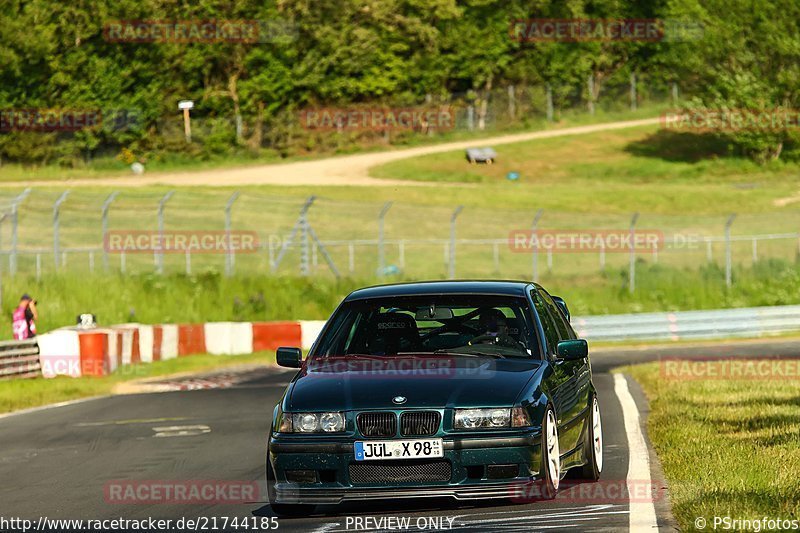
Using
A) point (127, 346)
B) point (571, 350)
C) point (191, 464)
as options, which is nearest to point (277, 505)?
point (571, 350)

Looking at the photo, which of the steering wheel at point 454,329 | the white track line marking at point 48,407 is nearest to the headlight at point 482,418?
the steering wheel at point 454,329

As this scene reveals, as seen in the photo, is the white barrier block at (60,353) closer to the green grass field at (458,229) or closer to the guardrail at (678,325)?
the green grass field at (458,229)

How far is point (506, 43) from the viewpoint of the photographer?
86.9m

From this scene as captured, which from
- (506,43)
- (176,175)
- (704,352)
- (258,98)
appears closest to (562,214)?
(176,175)

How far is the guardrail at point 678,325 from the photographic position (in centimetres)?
3297

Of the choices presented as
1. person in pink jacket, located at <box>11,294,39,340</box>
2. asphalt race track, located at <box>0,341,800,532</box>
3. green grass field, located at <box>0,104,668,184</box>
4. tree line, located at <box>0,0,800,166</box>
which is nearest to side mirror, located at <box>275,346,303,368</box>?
asphalt race track, located at <box>0,341,800,532</box>

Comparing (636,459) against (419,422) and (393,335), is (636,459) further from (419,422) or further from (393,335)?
(419,422)

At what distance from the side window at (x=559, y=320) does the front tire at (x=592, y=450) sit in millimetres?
508

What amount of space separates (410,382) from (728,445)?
3.62 meters

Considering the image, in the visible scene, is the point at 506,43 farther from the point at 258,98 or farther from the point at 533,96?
the point at 258,98

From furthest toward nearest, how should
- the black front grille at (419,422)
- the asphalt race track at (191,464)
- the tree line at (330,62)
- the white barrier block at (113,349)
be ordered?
the tree line at (330,62) < the white barrier block at (113,349) < the asphalt race track at (191,464) < the black front grille at (419,422)

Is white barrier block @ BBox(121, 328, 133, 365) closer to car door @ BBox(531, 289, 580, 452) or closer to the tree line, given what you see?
car door @ BBox(531, 289, 580, 452)

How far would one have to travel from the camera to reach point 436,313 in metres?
10.0

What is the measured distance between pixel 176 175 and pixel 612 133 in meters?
23.5
